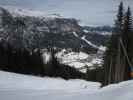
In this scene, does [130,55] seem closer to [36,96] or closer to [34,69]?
[36,96]

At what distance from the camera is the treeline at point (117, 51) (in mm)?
15195

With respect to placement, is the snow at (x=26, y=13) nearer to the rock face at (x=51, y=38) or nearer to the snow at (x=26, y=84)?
the rock face at (x=51, y=38)

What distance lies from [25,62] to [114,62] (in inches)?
659

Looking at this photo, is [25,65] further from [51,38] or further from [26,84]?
[51,38]

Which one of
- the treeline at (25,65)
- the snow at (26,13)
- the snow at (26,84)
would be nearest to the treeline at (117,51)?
the snow at (26,84)

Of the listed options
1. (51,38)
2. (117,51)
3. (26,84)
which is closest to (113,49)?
(117,51)

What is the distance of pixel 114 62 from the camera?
689 inches

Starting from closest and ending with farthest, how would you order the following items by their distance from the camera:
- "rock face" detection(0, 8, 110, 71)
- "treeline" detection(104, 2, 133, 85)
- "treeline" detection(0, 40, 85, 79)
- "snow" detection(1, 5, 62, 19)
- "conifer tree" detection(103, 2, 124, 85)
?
"treeline" detection(104, 2, 133, 85), "conifer tree" detection(103, 2, 124, 85), "treeline" detection(0, 40, 85, 79), "rock face" detection(0, 8, 110, 71), "snow" detection(1, 5, 62, 19)

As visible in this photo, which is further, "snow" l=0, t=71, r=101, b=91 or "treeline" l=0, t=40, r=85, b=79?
"treeline" l=0, t=40, r=85, b=79

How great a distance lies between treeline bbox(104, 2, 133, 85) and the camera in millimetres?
15195

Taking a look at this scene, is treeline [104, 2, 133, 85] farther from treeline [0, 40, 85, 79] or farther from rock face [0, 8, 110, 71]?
rock face [0, 8, 110, 71]

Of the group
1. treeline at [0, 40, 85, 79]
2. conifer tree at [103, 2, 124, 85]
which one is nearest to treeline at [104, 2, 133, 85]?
conifer tree at [103, 2, 124, 85]

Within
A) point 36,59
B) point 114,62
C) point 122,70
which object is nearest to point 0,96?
point 122,70

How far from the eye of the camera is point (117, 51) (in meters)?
15.8
